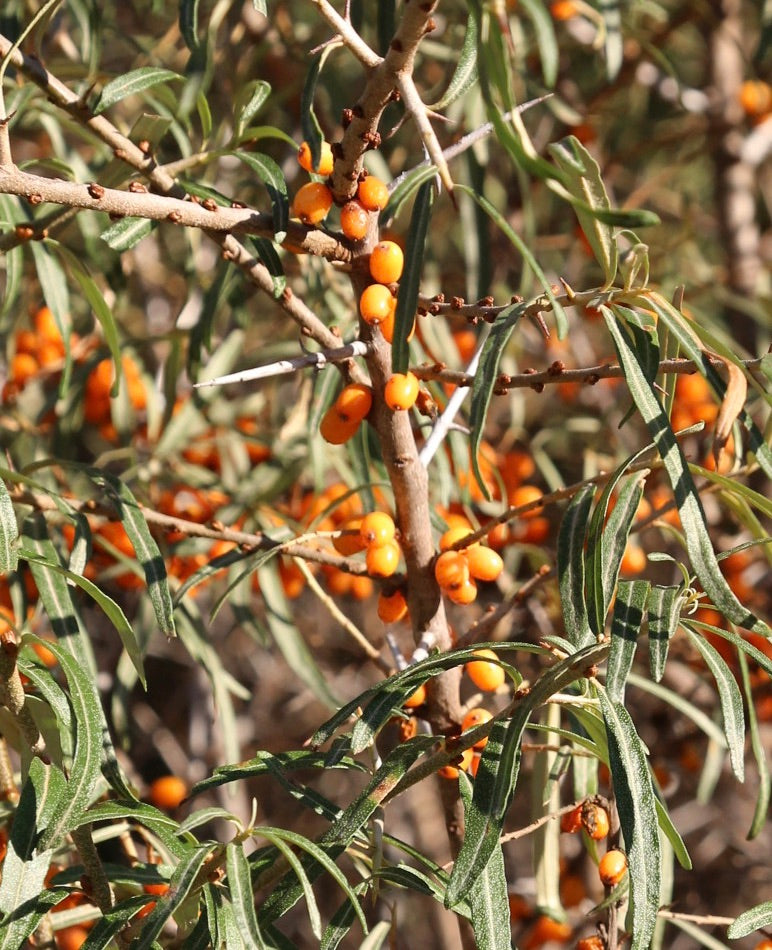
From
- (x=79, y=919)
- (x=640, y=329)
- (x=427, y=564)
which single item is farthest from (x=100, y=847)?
(x=640, y=329)

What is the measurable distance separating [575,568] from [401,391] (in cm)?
24

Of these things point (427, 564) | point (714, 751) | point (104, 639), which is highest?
point (427, 564)

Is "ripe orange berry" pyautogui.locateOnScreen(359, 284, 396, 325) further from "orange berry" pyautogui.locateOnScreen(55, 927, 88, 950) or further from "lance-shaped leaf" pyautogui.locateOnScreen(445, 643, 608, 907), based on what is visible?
"orange berry" pyautogui.locateOnScreen(55, 927, 88, 950)

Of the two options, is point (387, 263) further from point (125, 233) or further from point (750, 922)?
point (750, 922)

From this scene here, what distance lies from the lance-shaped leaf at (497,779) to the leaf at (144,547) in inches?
14.4

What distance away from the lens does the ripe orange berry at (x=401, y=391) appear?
0.98 meters

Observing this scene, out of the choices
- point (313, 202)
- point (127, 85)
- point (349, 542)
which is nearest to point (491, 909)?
point (349, 542)

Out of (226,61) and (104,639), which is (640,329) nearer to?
(226,61)

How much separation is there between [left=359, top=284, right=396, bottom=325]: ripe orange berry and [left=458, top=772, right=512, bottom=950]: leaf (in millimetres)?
495

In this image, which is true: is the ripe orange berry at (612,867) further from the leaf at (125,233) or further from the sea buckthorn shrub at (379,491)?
the leaf at (125,233)

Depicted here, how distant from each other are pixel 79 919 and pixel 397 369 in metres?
0.71

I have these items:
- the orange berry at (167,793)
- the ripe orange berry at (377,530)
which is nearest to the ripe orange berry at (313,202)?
the ripe orange berry at (377,530)

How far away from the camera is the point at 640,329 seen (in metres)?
0.86

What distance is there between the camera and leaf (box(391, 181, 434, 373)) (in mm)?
841
